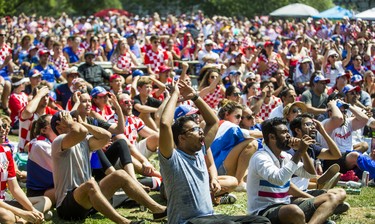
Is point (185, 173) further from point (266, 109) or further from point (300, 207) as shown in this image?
point (266, 109)

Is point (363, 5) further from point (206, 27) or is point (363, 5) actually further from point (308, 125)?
point (308, 125)

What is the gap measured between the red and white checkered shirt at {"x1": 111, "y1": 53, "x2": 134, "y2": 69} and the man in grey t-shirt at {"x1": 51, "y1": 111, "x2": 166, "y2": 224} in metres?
9.35

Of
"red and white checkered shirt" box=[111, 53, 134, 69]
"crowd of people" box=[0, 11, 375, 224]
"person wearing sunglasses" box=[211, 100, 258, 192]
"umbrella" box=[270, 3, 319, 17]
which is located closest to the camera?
"crowd of people" box=[0, 11, 375, 224]

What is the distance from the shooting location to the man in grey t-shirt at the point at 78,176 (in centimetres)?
741

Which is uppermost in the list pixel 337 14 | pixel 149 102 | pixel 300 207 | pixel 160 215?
pixel 149 102

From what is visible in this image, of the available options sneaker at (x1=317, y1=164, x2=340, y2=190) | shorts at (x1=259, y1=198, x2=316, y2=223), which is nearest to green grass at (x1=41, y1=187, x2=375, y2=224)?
sneaker at (x1=317, y1=164, x2=340, y2=190)

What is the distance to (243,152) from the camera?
9078mm

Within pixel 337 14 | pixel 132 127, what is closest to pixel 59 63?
pixel 132 127

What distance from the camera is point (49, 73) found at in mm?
15047

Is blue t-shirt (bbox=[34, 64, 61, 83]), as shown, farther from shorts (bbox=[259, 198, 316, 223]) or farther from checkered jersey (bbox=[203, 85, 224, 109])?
shorts (bbox=[259, 198, 316, 223])

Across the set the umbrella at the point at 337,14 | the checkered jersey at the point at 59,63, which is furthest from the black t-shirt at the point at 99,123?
the umbrella at the point at 337,14

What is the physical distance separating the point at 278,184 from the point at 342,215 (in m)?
1.73

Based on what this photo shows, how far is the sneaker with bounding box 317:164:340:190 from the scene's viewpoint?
8445 mm

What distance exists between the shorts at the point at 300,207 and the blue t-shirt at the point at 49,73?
28.3 feet
